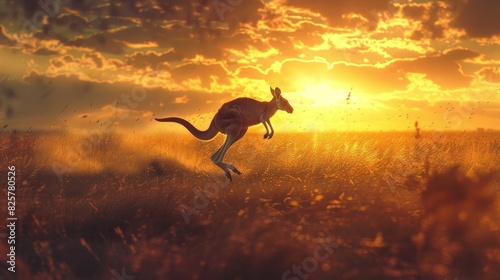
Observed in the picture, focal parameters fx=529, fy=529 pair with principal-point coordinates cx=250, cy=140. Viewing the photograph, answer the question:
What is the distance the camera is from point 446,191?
10.5 meters

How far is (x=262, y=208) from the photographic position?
9.04 m

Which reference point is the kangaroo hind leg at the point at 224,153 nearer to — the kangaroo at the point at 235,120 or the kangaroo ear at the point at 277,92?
the kangaroo at the point at 235,120

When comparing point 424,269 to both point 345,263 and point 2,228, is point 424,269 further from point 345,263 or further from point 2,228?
point 2,228

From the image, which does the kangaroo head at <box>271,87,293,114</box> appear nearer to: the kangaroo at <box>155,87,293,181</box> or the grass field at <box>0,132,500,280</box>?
the kangaroo at <box>155,87,293,181</box>

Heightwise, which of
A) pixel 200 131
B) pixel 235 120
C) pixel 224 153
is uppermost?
pixel 235 120

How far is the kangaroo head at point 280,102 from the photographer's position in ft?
34.5

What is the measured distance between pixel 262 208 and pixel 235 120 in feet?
6.42

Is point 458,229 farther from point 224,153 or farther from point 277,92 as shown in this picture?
point 224,153

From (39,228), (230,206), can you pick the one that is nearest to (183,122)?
(230,206)

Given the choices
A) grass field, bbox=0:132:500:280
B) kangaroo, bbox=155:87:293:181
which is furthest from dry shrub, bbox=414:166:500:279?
kangaroo, bbox=155:87:293:181

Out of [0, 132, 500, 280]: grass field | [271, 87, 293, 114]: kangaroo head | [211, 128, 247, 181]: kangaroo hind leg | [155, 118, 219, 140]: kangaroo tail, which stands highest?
[271, 87, 293, 114]: kangaroo head

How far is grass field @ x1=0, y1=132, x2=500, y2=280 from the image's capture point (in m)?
6.59

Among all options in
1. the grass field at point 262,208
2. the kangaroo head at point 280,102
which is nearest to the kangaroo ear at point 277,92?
the kangaroo head at point 280,102

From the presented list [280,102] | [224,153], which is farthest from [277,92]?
[224,153]
